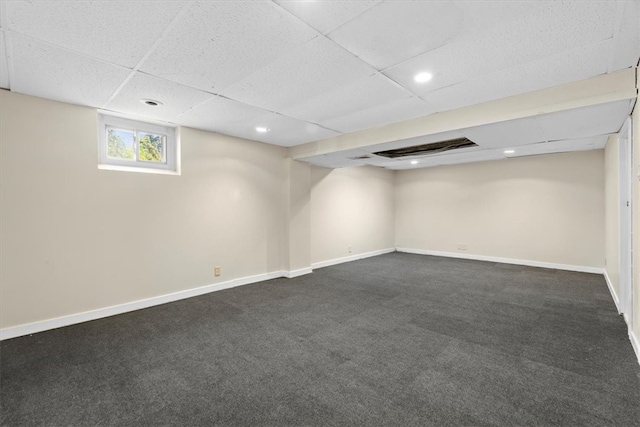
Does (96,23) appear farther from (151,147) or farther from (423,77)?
(423,77)

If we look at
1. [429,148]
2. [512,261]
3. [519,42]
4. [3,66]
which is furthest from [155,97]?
[512,261]

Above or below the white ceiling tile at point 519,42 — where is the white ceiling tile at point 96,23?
above

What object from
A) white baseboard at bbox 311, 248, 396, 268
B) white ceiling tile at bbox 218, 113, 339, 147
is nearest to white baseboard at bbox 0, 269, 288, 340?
white baseboard at bbox 311, 248, 396, 268

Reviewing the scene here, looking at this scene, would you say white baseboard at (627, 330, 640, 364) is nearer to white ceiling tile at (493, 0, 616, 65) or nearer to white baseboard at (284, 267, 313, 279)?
white ceiling tile at (493, 0, 616, 65)

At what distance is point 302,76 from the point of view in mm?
2502

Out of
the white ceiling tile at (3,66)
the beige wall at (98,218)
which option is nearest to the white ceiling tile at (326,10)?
the white ceiling tile at (3,66)

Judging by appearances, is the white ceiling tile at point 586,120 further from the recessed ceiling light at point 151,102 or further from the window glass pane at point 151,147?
the window glass pane at point 151,147

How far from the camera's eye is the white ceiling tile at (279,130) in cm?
371

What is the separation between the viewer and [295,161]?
527cm

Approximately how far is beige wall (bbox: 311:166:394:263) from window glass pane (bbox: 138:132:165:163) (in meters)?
2.83

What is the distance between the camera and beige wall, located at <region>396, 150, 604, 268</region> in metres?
5.45

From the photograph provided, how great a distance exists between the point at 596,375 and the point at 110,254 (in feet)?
15.6

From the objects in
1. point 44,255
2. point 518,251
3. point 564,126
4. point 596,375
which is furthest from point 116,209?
point 518,251

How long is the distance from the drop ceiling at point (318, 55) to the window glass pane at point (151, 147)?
0.47 meters
